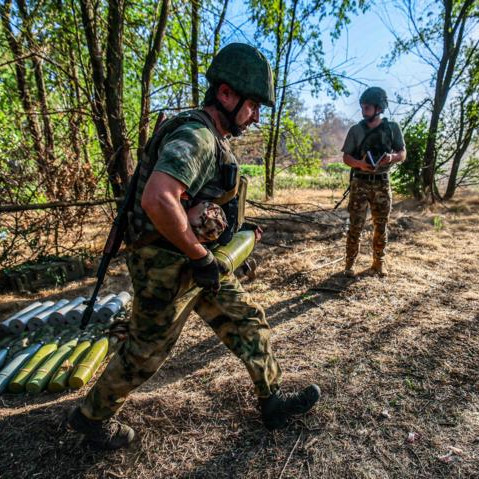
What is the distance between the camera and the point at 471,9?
8.86m

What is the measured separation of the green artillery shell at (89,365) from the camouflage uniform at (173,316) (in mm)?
1009

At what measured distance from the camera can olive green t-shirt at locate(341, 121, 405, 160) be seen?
412 cm

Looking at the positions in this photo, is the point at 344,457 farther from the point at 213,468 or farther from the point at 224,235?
the point at 224,235

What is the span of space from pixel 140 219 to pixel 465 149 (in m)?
11.3

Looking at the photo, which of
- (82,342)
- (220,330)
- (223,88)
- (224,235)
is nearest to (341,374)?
(220,330)

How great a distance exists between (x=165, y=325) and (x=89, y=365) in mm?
1613

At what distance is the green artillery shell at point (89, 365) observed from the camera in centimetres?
280

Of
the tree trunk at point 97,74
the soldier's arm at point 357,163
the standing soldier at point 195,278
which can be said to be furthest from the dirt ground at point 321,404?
the tree trunk at point 97,74

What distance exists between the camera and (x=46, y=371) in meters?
2.92

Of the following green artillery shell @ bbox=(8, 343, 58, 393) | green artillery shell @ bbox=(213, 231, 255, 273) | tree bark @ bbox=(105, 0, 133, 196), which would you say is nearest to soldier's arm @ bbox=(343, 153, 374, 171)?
→ green artillery shell @ bbox=(213, 231, 255, 273)

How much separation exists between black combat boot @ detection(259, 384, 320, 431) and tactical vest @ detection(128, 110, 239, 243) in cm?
125

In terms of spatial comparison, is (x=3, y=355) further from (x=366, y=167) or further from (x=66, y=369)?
(x=366, y=167)

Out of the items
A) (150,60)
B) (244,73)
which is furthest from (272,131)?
(244,73)

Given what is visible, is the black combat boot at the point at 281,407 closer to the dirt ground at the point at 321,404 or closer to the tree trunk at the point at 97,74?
the dirt ground at the point at 321,404
